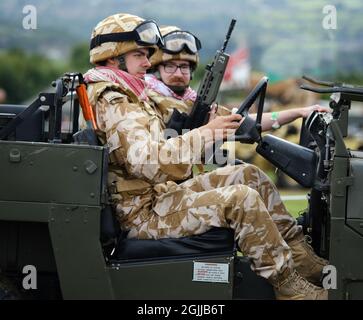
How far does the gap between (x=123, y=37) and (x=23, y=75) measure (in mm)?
23662

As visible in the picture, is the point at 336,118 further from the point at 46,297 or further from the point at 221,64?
the point at 46,297

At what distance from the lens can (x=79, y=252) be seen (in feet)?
15.0

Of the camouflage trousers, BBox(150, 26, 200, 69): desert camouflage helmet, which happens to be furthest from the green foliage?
the camouflage trousers

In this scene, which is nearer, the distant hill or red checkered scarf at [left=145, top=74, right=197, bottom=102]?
red checkered scarf at [left=145, top=74, right=197, bottom=102]

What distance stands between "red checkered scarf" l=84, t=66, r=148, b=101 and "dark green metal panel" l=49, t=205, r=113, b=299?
0.79m

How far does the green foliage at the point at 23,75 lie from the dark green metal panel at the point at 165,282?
75.3ft

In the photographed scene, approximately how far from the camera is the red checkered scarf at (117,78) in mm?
4973

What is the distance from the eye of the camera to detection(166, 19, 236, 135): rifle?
5598 millimetres

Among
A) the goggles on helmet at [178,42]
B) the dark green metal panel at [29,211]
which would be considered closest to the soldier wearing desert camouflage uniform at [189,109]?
the goggles on helmet at [178,42]

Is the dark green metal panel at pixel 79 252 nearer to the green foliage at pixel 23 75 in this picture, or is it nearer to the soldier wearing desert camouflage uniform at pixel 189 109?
the soldier wearing desert camouflage uniform at pixel 189 109

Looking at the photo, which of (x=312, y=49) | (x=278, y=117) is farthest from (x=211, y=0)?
(x=278, y=117)

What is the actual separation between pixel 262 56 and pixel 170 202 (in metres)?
31.4

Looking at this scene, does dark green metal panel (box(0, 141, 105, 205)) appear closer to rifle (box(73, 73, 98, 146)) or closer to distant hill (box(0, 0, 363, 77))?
rifle (box(73, 73, 98, 146))

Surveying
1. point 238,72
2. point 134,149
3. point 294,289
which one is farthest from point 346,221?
point 238,72
